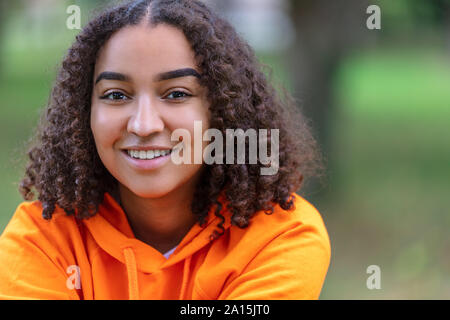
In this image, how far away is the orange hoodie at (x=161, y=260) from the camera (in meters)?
2.19

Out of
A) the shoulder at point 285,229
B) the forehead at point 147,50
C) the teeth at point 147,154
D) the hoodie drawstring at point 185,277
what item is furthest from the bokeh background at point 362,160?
the hoodie drawstring at point 185,277

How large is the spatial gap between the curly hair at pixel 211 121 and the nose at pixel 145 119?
0.25 metres

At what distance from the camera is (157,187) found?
2.27 meters

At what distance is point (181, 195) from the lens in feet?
8.22

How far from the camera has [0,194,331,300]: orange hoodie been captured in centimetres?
219

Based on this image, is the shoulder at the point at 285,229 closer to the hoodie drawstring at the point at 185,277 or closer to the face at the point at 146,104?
the hoodie drawstring at the point at 185,277

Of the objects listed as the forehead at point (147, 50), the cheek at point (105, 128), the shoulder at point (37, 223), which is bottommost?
the shoulder at point (37, 223)

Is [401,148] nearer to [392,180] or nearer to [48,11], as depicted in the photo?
[392,180]

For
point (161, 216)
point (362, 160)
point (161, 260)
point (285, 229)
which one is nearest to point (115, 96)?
point (161, 216)

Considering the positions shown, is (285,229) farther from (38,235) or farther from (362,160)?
(362,160)

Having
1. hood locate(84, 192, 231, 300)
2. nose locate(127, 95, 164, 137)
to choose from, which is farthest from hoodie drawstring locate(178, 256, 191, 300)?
nose locate(127, 95, 164, 137)

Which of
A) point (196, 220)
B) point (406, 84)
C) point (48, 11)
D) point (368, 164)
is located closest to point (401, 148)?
point (368, 164)

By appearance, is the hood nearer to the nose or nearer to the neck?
the neck

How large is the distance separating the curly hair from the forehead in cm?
4
